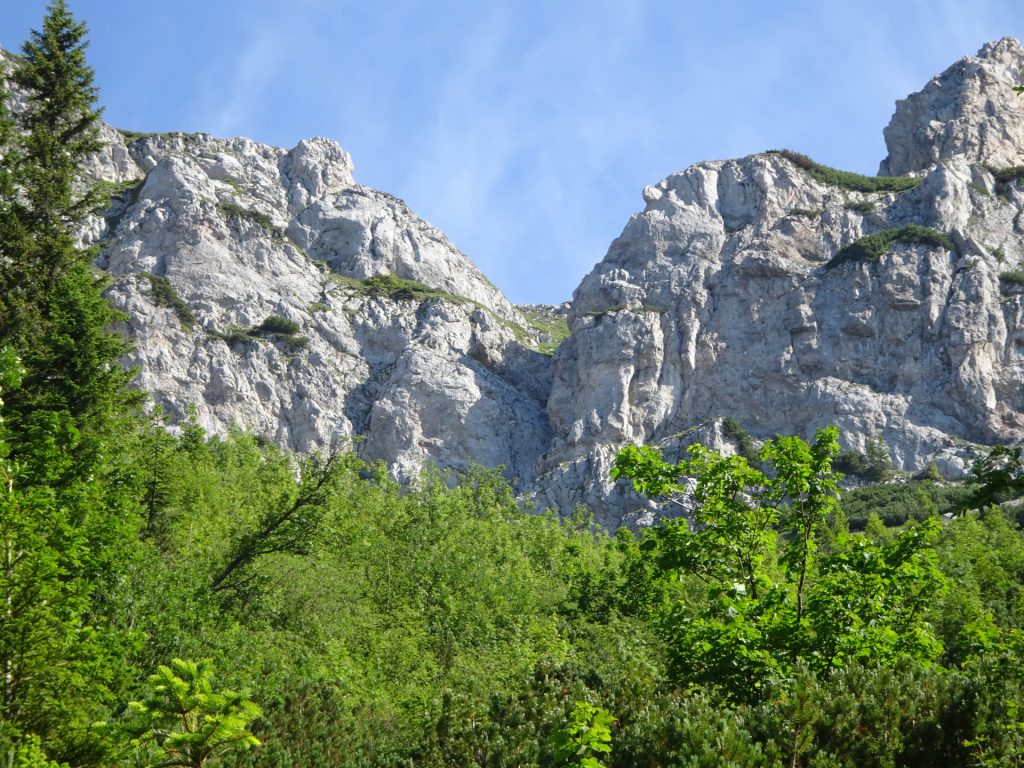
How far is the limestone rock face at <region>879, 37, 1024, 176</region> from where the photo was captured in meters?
118

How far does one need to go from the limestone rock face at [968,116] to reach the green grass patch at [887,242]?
17112 millimetres

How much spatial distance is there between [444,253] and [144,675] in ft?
411

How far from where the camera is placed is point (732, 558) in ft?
45.2

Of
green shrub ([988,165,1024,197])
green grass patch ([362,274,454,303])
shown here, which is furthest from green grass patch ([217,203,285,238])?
green shrub ([988,165,1024,197])

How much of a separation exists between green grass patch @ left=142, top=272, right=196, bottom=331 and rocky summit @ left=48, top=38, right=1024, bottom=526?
23cm

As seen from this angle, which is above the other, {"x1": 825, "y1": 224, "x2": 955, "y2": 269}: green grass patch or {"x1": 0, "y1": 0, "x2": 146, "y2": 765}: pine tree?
{"x1": 825, "y1": 224, "x2": 955, "y2": 269}: green grass patch

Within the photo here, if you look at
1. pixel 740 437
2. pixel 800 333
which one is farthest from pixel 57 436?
pixel 800 333

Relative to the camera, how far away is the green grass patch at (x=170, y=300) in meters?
99.8

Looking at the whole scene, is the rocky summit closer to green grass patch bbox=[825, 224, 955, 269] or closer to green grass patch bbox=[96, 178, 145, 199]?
green grass patch bbox=[825, 224, 955, 269]

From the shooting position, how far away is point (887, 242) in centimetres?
10569

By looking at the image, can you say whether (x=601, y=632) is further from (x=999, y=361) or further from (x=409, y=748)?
(x=999, y=361)

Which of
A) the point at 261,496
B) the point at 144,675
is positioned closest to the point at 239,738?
the point at 144,675

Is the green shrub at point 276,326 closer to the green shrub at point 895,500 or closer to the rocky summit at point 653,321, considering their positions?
the rocky summit at point 653,321

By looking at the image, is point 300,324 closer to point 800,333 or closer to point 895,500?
point 800,333
